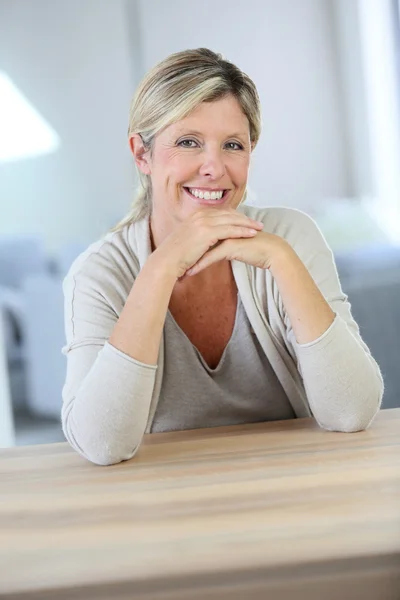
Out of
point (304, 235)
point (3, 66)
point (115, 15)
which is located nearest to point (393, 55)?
point (115, 15)

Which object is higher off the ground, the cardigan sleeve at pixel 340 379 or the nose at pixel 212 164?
the nose at pixel 212 164

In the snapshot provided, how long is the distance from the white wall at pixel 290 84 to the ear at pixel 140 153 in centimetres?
469

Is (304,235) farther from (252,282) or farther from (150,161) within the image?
(150,161)

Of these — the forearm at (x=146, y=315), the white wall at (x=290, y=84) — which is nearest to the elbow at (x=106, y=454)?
the forearm at (x=146, y=315)

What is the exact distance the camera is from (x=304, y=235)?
1.32m

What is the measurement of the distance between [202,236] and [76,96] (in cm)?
474

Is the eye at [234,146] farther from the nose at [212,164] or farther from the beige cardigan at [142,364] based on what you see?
the beige cardigan at [142,364]

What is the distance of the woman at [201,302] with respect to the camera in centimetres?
106

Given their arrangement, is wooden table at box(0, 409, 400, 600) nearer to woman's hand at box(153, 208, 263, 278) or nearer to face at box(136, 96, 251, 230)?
woman's hand at box(153, 208, 263, 278)

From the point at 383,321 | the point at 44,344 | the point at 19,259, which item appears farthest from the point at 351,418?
the point at 19,259

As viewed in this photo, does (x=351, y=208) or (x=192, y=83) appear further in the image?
(x=351, y=208)

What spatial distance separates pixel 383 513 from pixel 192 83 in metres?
0.74

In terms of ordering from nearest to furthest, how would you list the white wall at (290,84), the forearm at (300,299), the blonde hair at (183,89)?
the forearm at (300,299), the blonde hair at (183,89), the white wall at (290,84)

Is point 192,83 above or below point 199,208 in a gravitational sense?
above
